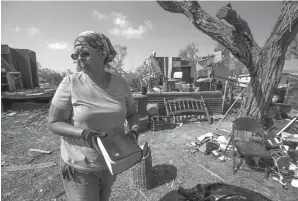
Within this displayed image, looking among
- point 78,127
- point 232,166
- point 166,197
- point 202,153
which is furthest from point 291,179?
point 78,127

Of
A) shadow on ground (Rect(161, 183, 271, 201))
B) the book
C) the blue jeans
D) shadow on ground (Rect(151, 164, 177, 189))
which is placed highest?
the book

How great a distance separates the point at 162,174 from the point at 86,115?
10.0 feet

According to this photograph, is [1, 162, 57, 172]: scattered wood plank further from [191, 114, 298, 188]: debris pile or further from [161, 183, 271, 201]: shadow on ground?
[191, 114, 298, 188]: debris pile

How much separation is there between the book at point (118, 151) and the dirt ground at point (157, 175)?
2191 millimetres

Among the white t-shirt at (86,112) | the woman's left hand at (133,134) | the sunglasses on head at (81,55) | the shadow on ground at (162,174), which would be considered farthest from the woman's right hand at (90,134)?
the shadow on ground at (162,174)

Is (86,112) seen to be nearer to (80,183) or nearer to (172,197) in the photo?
(80,183)

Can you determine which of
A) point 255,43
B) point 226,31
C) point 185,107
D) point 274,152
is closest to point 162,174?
point 274,152

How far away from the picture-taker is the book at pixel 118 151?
1.20 m

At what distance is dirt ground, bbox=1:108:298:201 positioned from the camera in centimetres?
310

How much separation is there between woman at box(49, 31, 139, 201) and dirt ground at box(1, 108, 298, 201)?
6.50ft

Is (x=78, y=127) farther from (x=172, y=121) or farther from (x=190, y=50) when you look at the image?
(x=190, y=50)

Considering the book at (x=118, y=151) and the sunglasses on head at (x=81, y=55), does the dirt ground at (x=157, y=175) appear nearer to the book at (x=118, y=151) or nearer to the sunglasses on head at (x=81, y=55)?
the book at (x=118, y=151)

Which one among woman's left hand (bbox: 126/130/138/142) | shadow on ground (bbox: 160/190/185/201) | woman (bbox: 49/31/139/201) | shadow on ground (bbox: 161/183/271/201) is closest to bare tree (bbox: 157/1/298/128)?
shadow on ground (bbox: 161/183/271/201)

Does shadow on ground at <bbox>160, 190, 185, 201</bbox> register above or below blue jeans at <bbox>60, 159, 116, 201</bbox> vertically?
below
